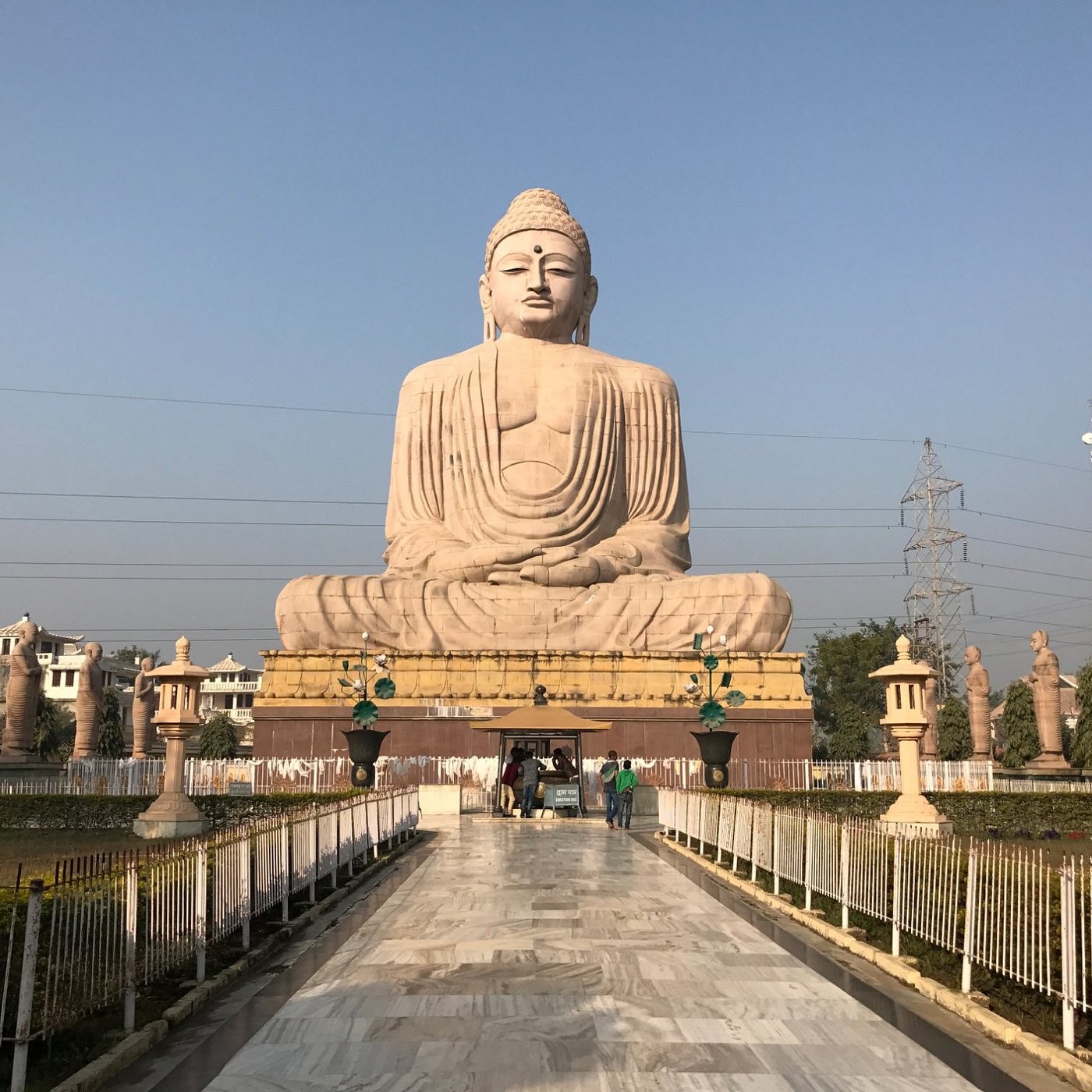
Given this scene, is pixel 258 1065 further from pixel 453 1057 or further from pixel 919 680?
pixel 919 680

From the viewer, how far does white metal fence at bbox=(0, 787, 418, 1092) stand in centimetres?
411

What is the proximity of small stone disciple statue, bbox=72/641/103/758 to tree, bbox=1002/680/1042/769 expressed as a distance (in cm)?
2609

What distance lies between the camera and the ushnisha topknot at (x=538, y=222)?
1035 inches

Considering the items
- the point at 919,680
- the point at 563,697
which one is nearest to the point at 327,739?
the point at 563,697

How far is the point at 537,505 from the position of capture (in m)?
24.9

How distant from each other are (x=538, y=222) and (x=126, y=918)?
23187mm

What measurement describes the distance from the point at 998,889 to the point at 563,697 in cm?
1658

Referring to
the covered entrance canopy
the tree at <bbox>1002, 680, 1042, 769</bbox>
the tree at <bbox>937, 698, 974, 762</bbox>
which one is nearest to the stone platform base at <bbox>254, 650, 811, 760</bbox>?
the covered entrance canopy

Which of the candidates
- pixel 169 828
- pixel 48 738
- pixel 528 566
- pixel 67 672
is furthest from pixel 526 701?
pixel 67 672

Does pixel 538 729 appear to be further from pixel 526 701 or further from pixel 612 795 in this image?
pixel 526 701

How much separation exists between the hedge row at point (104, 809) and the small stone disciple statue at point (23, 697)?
7577 mm

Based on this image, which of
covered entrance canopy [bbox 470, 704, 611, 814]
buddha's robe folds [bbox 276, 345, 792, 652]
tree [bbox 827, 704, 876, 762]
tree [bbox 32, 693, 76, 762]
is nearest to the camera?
covered entrance canopy [bbox 470, 704, 611, 814]

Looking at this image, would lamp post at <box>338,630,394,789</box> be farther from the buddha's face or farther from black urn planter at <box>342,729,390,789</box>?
the buddha's face

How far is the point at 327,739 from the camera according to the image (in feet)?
70.5
